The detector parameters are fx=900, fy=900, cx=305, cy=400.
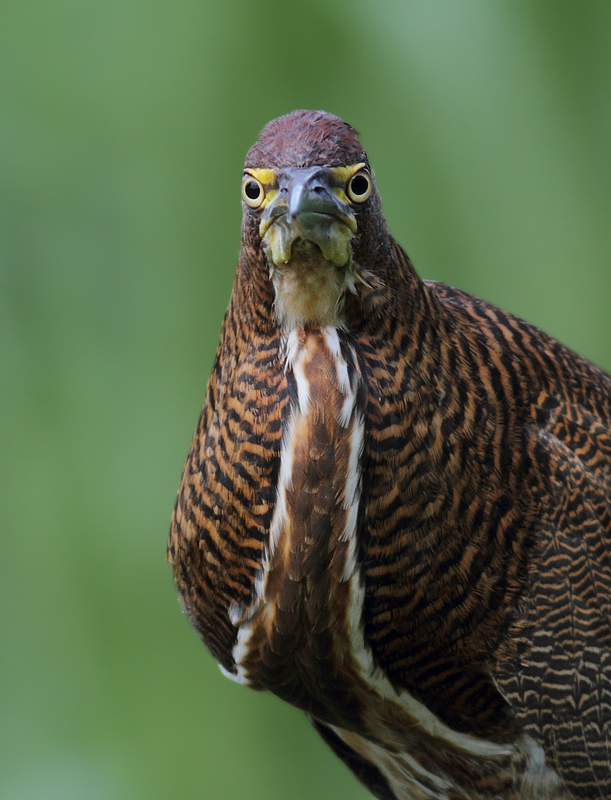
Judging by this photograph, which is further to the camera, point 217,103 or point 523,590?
point 217,103

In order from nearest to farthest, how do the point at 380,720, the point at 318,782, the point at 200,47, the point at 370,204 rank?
the point at 370,204 → the point at 380,720 → the point at 200,47 → the point at 318,782

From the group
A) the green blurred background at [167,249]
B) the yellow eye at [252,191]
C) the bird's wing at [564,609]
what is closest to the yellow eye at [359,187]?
the yellow eye at [252,191]

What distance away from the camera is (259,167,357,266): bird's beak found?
1206 mm

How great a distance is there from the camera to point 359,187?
130cm

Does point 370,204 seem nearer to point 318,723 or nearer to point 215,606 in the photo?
point 215,606

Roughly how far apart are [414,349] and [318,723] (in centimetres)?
89

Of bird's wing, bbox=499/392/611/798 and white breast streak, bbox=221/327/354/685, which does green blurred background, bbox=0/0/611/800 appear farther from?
white breast streak, bbox=221/327/354/685

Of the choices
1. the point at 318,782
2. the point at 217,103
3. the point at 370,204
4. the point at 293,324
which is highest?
A: the point at 217,103

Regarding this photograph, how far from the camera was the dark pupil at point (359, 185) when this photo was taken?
129 centimetres

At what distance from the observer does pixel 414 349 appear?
4.64 ft

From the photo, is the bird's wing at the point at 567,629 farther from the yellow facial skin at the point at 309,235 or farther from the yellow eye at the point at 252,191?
the yellow eye at the point at 252,191

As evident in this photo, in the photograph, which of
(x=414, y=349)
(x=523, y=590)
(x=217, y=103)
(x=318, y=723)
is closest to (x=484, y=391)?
(x=414, y=349)

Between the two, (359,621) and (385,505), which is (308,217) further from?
(359,621)

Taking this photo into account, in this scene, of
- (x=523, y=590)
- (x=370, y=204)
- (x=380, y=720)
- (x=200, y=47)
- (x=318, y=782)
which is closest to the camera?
(x=370, y=204)
